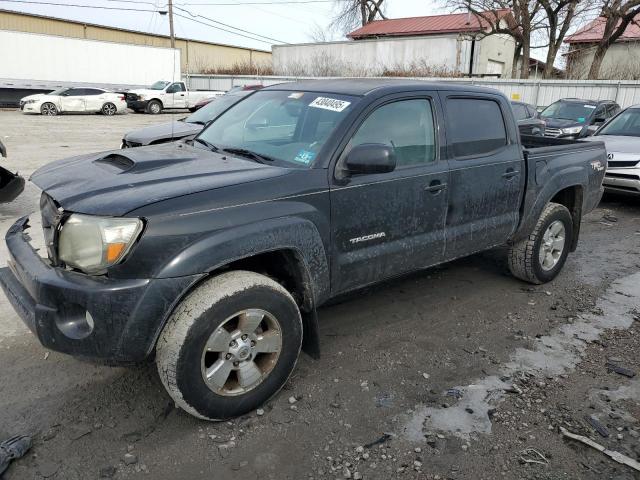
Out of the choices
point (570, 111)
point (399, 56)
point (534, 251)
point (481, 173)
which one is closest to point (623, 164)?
point (534, 251)

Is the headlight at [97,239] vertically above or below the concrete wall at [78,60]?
below

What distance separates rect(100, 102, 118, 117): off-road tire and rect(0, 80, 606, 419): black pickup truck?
958 inches

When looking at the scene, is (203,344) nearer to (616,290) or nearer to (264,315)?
(264,315)

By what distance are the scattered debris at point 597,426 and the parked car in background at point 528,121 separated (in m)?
9.47

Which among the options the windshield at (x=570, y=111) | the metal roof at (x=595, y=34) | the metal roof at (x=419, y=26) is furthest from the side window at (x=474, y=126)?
the metal roof at (x=595, y=34)

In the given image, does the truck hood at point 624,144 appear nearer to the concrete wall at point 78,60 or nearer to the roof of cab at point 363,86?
the roof of cab at point 363,86

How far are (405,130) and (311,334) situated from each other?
155 centimetres

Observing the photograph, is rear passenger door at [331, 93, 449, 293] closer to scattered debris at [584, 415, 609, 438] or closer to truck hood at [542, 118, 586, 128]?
scattered debris at [584, 415, 609, 438]

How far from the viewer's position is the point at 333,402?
3.17 metres

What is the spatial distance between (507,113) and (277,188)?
2530mm

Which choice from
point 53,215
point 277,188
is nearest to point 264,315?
point 277,188

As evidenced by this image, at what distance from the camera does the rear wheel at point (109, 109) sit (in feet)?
85.0

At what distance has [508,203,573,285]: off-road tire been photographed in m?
4.83

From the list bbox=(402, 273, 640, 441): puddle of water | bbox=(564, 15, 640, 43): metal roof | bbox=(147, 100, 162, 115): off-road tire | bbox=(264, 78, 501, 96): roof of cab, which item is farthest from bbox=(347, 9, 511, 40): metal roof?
bbox=(264, 78, 501, 96): roof of cab
